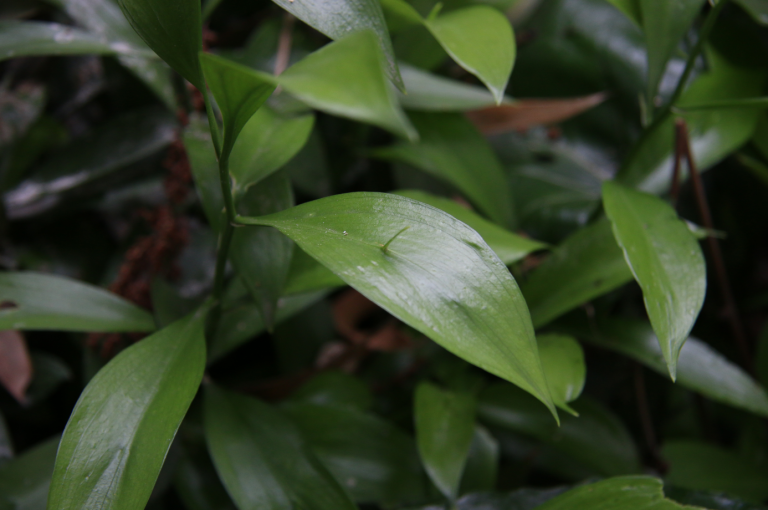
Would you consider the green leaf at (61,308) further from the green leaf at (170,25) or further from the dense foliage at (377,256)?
the green leaf at (170,25)

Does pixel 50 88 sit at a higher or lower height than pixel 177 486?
higher

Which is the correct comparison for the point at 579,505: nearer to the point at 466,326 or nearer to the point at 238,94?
the point at 466,326


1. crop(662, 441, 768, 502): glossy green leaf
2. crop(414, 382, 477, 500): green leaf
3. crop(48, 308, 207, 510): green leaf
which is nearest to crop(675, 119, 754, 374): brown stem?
crop(662, 441, 768, 502): glossy green leaf

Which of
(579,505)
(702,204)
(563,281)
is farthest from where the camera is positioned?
(702,204)

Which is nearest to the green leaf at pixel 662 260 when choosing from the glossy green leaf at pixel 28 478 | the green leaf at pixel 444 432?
the green leaf at pixel 444 432

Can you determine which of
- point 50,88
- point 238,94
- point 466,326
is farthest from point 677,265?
point 50,88

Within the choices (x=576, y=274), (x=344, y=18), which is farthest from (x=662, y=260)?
(x=344, y=18)

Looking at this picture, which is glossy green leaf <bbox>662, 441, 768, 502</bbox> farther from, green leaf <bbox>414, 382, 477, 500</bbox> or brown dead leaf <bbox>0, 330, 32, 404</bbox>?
brown dead leaf <bbox>0, 330, 32, 404</bbox>
